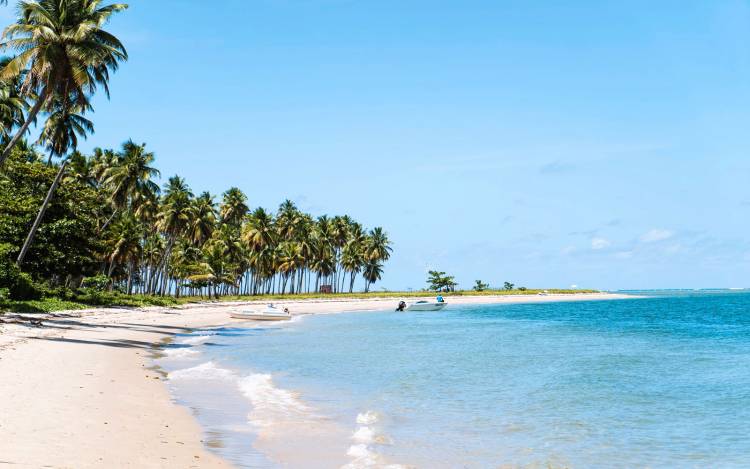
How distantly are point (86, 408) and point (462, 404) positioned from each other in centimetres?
972

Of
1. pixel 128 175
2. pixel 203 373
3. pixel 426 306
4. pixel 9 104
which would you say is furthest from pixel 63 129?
pixel 426 306

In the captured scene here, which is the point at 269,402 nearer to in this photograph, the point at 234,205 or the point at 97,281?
the point at 97,281

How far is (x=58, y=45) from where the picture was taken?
28078mm

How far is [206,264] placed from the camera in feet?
291

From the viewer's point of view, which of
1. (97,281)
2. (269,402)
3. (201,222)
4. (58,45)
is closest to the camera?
(269,402)

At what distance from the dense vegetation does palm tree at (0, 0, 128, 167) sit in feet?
0.18

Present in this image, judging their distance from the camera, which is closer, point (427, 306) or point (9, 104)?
point (9, 104)

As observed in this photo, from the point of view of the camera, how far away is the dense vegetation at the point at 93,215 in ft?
93.9

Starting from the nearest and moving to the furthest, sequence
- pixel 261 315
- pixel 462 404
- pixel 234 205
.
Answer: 1. pixel 462 404
2. pixel 261 315
3. pixel 234 205

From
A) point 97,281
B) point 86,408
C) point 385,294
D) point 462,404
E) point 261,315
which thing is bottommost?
point 462,404

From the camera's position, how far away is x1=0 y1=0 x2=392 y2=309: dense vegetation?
28625 mm

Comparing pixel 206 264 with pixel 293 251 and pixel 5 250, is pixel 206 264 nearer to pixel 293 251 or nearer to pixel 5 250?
pixel 293 251

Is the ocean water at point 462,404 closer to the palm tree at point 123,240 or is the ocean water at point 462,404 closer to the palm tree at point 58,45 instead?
the palm tree at point 58,45

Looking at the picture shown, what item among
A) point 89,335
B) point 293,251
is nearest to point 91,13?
point 89,335
